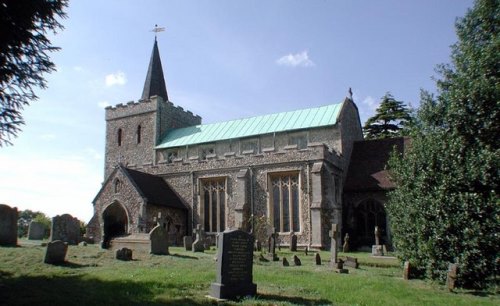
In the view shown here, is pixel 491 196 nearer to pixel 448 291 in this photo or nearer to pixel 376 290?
pixel 448 291

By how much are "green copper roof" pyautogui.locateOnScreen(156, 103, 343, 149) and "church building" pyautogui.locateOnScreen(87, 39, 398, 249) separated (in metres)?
0.08

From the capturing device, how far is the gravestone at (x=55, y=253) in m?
13.6

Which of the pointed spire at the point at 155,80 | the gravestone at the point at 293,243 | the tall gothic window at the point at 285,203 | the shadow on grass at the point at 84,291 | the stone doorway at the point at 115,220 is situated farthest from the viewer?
the pointed spire at the point at 155,80

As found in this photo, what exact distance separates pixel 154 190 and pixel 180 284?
51.3 ft

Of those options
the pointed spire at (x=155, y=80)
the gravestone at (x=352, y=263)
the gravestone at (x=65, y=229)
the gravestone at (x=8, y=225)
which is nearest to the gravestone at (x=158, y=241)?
the gravestone at (x=8, y=225)

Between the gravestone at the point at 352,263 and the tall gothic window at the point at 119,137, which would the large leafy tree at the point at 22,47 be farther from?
the tall gothic window at the point at 119,137

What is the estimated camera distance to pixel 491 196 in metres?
11.8

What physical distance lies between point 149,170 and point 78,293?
20.0m

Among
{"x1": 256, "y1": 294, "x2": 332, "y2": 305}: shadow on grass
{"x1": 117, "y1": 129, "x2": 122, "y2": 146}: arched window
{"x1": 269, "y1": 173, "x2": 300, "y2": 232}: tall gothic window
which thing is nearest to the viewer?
{"x1": 256, "y1": 294, "x2": 332, "y2": 305}: shadow on grass

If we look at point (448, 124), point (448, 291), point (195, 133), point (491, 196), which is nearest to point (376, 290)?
point (448, 291)

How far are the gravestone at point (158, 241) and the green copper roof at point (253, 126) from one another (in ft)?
40.6

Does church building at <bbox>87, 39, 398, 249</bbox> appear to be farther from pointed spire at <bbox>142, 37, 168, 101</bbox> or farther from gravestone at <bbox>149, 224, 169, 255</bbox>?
pointed spire at <bbox>142, 37, 168, 101</bbox>

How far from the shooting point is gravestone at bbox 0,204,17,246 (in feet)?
56.9

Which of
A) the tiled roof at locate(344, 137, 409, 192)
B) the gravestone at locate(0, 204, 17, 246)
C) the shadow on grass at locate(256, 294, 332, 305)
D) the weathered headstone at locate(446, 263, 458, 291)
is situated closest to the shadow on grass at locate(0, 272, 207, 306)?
the shadow on grass at locate(256, 294, 332, 305)
